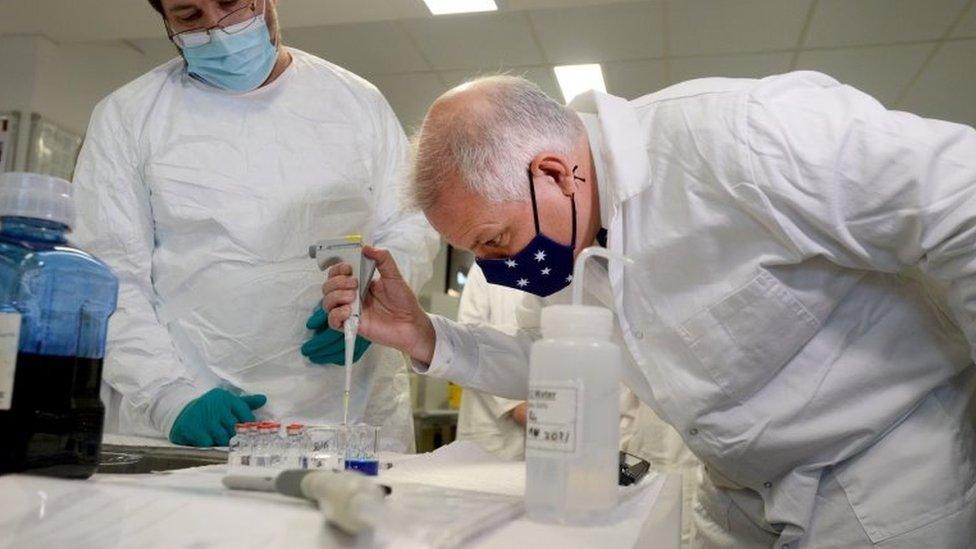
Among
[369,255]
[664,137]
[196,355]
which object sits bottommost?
[196,355]

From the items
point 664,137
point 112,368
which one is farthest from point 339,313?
point 664,137

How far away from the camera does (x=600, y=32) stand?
A: 3.60 m

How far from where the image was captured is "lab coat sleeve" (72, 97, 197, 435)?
4.00 ft

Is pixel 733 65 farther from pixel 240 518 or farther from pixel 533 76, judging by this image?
pixel 240 518

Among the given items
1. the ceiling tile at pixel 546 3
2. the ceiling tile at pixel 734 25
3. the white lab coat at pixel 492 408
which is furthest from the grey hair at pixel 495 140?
the ceiling tile at pixel 734 25

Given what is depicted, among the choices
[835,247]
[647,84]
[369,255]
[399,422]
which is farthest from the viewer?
[647,84]

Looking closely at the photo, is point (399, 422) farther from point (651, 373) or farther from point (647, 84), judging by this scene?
point (647, 84)

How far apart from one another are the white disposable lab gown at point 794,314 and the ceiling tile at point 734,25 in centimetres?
249

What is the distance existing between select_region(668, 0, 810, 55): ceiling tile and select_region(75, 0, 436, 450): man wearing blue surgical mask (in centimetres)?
240

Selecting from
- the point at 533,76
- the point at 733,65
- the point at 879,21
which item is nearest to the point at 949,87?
the point at 879,21

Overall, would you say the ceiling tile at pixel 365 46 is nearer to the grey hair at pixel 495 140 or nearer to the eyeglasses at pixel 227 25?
the eyeglasses at pixel 227 25

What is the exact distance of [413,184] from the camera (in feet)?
3.71

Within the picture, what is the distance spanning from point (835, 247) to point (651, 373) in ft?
0.97

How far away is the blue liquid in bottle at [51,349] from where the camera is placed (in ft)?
2.00
